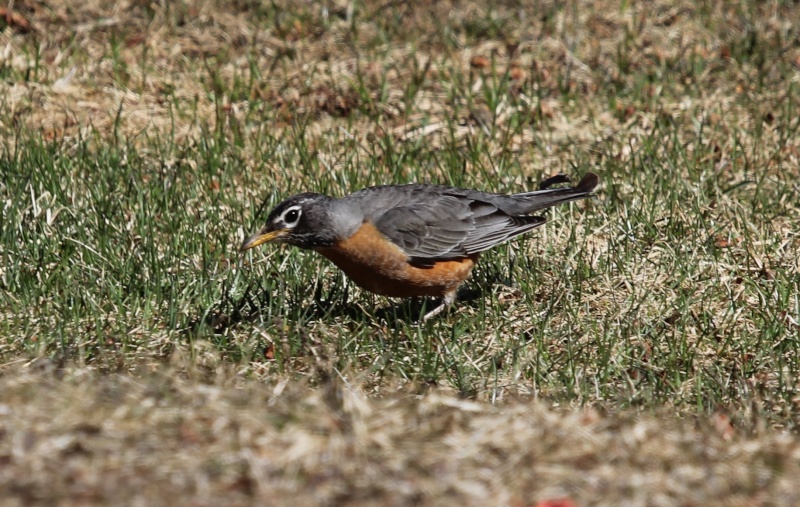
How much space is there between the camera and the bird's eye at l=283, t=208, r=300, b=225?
18.6 ft

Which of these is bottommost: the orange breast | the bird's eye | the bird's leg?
the bird's leg

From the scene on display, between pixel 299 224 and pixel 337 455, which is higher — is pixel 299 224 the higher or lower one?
the lower one

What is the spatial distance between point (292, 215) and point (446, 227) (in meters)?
0.99

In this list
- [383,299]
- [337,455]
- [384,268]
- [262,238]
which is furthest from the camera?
[383,299]

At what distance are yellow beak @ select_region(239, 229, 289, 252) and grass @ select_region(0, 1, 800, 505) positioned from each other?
338 millimetres

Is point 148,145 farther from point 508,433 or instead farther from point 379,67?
point 508,433

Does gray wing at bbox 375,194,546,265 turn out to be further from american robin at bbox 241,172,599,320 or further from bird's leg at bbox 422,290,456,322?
bird's leg at bbox 422,290,456,322

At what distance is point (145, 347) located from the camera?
5410 mm

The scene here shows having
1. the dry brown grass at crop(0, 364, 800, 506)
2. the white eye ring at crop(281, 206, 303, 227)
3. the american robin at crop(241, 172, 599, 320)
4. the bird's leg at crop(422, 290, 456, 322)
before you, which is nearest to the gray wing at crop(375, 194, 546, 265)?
the american robin at crop(241, 172, 599, 320)

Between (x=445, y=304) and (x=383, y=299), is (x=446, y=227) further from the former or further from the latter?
(x=383, y=299)

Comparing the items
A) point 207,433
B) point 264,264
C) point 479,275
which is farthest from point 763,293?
point 207,433

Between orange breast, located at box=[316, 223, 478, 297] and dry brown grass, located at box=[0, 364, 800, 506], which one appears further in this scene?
orange breast, located at box=[316, 223, 478, 297]

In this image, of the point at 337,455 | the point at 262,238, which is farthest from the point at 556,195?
the point at 337,455

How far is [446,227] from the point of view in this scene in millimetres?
6250
